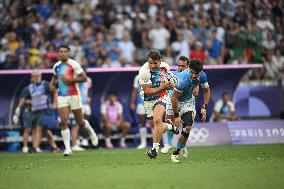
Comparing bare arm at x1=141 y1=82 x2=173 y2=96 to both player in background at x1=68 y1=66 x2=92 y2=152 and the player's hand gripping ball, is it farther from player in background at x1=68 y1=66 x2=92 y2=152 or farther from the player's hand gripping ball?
player in background at x1=68 y1=66 x2=92 y2=152

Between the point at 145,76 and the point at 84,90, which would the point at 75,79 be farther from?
the point at 84,90

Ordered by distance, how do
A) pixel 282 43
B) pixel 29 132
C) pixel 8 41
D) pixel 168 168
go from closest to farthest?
pixel 168 168
pixel 29 132
pixel 8 41
pixel 282 43

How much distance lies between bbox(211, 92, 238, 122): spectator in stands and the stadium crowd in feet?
6.46

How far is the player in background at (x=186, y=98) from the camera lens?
15.4 metres

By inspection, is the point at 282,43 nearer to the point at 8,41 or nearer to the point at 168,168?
the point at 8,41

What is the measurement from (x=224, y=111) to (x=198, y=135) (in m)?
2.50

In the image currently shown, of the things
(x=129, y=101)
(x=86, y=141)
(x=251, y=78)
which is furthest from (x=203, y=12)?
(x=86, y=141)

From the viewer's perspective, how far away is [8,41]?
83.4 feet

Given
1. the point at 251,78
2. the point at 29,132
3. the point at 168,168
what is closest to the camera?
the point at 168,168

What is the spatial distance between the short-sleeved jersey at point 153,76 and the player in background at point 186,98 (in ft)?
1.43

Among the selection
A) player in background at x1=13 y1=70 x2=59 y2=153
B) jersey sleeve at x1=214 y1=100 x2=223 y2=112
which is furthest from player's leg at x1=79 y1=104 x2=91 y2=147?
jersey sleeve at x1=214 y1=100 x2=223 y2=112

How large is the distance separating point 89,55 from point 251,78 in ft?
20.3

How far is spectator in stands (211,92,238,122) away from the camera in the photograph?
25.2m

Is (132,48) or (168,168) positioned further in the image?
(132,48)
